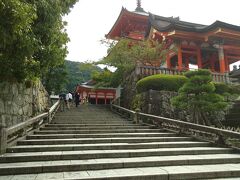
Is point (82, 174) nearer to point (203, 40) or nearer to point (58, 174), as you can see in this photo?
point (58, 174)

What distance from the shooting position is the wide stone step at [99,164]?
5.74m

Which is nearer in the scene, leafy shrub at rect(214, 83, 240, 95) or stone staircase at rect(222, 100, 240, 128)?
stone staircase at rect(222, 100, 240, 128)

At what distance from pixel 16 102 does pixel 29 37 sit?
404 centimetres

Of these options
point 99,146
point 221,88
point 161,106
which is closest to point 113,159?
point 99,146

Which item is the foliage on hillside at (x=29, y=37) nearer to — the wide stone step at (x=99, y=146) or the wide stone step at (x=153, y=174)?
the wide stone step at (x=99, y=146)

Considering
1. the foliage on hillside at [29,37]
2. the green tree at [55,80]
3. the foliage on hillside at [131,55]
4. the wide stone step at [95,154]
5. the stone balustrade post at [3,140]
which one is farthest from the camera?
the green tree at [55,80]

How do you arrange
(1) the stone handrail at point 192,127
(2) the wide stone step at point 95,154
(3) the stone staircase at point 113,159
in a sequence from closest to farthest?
(3) the stone staircase at point 113,159 < (2) the wide stone step at point 95,154 < (1) the stone handrail at point 192,127

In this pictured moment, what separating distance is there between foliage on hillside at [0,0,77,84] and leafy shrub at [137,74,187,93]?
7765 mm

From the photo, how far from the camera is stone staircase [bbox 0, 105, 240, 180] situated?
18.6ft

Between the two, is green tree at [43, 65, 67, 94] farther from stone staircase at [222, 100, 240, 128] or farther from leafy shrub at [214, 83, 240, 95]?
stone staircase at [222, 100, 240, 128]

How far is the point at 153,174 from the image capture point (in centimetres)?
557

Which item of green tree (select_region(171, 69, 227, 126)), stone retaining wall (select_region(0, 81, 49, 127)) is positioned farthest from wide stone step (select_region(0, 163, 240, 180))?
green tree (select_region(171, 69, 227, 126))

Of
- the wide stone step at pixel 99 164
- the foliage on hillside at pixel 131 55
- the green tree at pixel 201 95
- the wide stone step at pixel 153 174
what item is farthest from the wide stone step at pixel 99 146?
the foliage on hillside at pixel 131 55

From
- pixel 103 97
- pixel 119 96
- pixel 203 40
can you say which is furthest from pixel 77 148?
pixel 103 97
